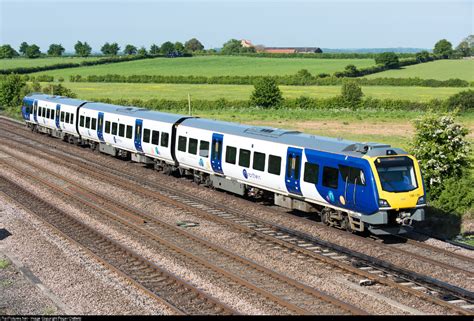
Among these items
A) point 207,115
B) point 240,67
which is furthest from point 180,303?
point 240,67

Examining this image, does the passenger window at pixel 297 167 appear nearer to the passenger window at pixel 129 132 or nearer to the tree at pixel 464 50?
the passenger window at pixel 129 132

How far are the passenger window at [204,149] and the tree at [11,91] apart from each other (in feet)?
191

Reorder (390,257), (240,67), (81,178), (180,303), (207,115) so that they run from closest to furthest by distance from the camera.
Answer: (180,303), (390,257), (81,178), (207,115), (240,67)

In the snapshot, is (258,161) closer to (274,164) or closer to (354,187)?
(274,164)

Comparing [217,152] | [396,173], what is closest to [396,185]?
[396,173]

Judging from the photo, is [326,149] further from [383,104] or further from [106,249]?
[383,104]

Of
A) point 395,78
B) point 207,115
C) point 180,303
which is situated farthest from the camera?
point 395,78

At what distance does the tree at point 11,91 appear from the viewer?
3241 inches

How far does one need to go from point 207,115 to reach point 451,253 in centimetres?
5404

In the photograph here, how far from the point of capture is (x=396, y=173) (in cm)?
2044

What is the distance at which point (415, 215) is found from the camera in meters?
20.4

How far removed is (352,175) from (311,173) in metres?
2.15

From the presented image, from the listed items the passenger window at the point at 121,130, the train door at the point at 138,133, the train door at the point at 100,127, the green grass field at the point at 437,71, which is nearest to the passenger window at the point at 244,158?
the train door at the point at 138,133

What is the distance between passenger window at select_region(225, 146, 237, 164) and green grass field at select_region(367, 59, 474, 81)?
96442 mm
